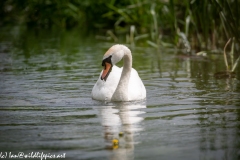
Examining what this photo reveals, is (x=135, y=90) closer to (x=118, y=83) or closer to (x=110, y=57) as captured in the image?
(x=118, y=83)

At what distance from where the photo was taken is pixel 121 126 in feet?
26.0

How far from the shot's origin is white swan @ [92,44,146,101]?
32.1ft

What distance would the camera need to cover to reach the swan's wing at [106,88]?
10.1 metres

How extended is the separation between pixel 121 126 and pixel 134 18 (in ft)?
56.5

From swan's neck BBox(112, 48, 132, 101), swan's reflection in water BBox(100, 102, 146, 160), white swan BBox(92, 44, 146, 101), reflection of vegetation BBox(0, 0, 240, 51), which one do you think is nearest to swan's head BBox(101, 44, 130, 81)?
white swan BBox(92, 44, 146, 101)

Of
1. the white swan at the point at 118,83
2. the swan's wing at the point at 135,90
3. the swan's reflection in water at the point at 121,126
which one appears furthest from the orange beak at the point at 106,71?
the swan's wing at the point at 135,90

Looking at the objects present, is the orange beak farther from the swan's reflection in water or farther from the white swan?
the swan's reflection in water

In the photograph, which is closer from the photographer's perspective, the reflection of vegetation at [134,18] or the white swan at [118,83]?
the white swan at [118,83]

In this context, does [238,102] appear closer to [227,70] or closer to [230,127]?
[230,127]

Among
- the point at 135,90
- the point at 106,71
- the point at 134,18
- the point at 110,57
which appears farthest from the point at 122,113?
the point at 134,18

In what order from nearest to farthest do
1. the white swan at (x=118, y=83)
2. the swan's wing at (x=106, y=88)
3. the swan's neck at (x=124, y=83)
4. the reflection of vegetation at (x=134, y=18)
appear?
the white swan at (x=118, y=83), the swan's neck at (x=124, y=83), the swan's wing at (x=106, y=88), the reflection of vegetation at (x=134, y=18)

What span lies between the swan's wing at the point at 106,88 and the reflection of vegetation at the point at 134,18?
9.73 feet

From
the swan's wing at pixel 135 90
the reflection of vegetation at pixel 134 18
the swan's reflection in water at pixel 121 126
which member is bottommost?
the swan's reflection in water at pixel 121 126

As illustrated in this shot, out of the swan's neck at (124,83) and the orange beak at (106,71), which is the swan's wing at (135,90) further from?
the orange beak at (106,71)
